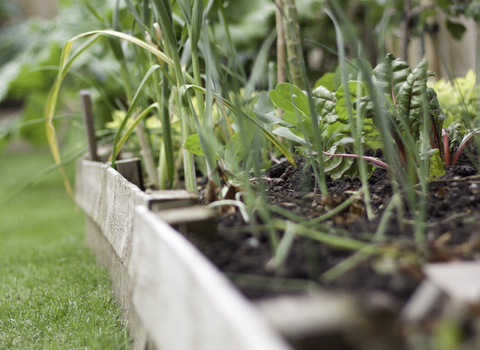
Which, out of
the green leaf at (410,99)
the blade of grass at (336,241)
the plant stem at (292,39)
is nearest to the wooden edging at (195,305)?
the blade of grass at (336,241)

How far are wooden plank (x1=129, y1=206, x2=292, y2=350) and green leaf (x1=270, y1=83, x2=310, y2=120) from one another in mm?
427

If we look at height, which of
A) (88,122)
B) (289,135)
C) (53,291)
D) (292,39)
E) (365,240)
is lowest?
(53,291)

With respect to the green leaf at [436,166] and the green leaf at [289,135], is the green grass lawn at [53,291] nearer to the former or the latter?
the green leaf at [289,135]

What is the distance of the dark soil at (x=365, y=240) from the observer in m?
0.44

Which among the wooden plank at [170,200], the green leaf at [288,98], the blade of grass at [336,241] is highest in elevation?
the green leaf at [288,98]

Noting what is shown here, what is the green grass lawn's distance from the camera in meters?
0.81

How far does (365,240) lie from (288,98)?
47cm

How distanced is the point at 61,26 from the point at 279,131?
2.90 metres

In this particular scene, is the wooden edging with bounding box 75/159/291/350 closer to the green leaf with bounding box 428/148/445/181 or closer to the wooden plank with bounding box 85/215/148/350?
the wooden plank with bounding box 85/215/148/350

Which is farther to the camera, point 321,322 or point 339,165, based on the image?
point 339,165

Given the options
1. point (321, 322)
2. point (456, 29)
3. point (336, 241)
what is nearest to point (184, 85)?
point (336, 241)

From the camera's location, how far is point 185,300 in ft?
1.42

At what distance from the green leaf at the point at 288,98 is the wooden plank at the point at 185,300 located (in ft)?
1.40

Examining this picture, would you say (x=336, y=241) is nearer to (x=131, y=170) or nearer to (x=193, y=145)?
(x=193, y=145)
